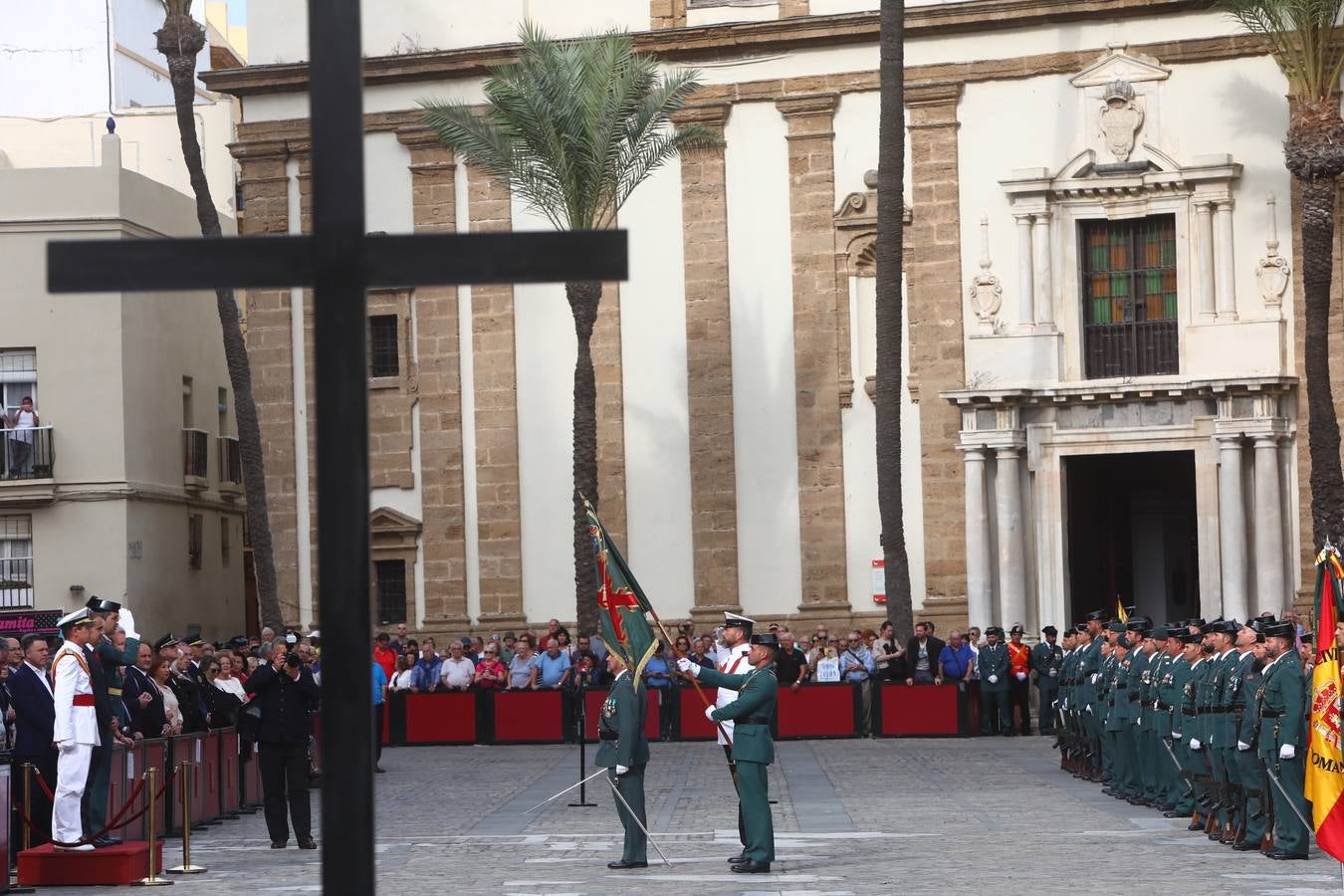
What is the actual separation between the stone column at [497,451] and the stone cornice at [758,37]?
2.27 m

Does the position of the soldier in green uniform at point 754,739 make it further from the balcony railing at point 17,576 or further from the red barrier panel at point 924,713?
the balcony railing at point 17,576

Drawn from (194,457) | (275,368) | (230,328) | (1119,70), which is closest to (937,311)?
(1119,70)

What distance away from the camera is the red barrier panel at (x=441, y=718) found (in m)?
32.0

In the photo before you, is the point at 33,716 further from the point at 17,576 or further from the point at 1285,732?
the point at 17,576

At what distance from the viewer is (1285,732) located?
15734 millimetres

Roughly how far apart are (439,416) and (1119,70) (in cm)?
1362

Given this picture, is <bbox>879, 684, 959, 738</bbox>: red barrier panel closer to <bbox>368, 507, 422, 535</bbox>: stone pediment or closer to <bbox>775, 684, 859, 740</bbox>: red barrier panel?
<bbox>775, 684, 859, 740</bbox>: red barrier panel

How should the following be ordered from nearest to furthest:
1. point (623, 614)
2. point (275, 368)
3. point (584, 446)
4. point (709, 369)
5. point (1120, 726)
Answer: point (623, 614), point (1120, 726), point (584, 446), point (709, 369), point (275, 368)

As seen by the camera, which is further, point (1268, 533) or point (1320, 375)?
point (1268, 533)

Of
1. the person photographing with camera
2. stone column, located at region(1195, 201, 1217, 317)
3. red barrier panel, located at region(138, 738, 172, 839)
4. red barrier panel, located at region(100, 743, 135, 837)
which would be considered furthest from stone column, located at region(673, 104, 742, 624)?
red barrier panel, located at region(100, 743, 135, 837)

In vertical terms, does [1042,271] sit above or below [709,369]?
above

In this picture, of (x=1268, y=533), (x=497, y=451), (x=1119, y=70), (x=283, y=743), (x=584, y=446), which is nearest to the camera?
(x=283, y=743)

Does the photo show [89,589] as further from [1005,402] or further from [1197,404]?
[1197,404]

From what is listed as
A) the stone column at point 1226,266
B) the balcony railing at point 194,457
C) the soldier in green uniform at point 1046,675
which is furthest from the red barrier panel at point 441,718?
the stone column at point 1226,266
